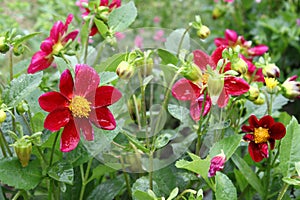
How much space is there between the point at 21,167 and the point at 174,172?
0.82ft

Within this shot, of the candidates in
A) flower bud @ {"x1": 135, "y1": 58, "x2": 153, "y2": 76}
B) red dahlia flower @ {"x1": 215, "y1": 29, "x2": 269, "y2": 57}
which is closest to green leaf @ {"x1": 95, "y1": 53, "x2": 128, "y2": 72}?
flower bud @ {"x1": 135, "y1": 58, "x2": 153, "y2": 76}

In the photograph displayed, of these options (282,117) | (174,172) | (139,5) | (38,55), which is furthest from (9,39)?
(139,5)

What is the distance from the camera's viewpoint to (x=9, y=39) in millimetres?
827

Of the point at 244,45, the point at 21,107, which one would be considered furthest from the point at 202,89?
the point at 244,45

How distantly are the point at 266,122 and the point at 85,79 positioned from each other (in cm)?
29

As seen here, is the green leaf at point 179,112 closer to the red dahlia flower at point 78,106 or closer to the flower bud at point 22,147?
the red dahlia flower at point 78,106

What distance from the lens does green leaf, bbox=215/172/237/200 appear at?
2.43 ft

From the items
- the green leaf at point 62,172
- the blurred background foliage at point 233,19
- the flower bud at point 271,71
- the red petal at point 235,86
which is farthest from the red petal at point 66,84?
the blurred background foliage at point 233,19

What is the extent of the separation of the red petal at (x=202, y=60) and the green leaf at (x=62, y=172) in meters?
0.25

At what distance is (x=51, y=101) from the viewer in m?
0.73

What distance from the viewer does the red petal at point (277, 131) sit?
2.69ft

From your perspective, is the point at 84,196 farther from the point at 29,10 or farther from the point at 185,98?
the point at 29,10

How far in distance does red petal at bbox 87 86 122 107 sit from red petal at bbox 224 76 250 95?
6.1 inches

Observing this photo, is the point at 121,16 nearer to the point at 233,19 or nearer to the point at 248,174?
the point at 248,174
